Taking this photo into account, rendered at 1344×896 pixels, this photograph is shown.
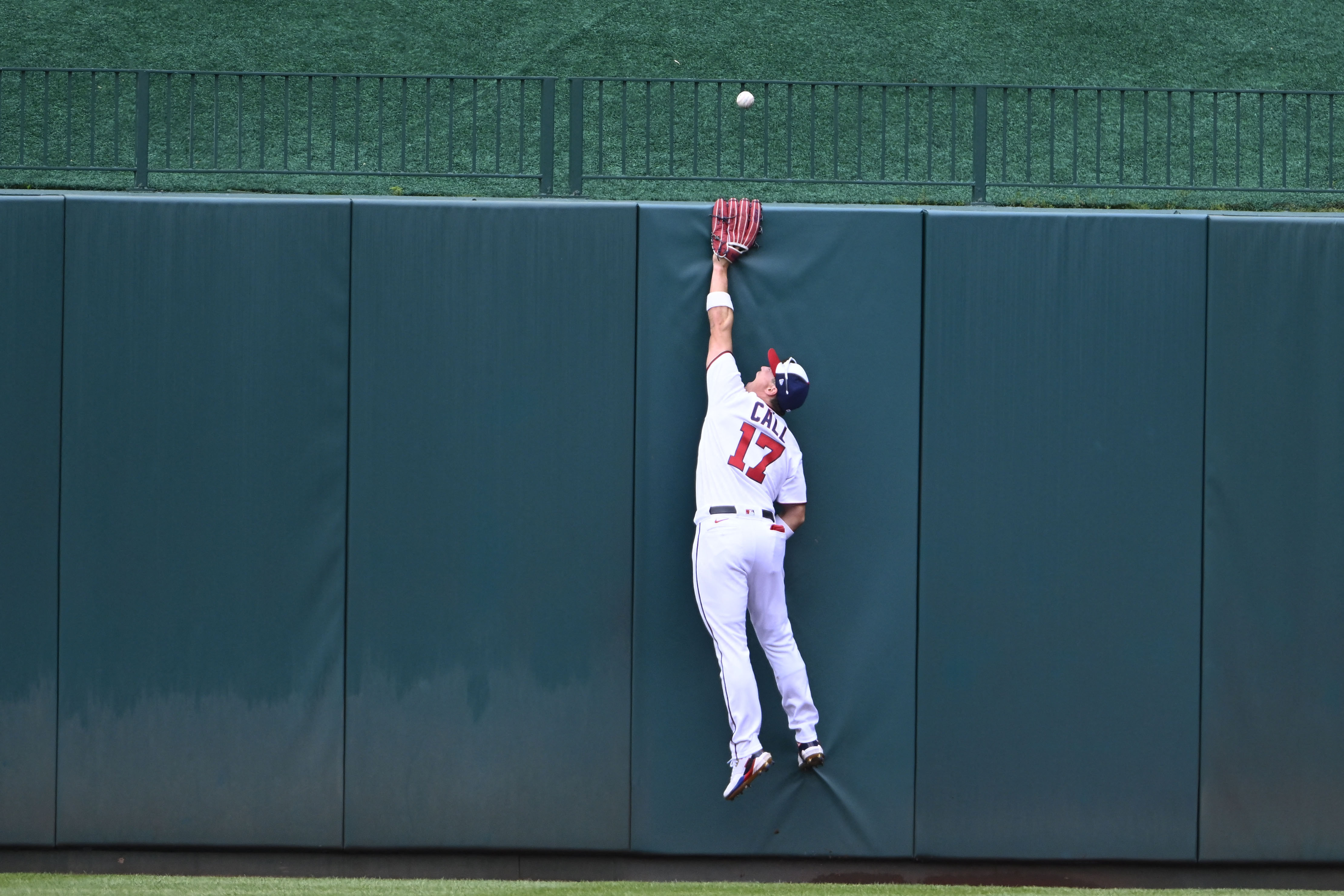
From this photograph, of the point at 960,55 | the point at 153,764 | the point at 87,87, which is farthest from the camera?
the point at 960,55

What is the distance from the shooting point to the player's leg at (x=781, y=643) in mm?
5172

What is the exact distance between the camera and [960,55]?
436 inches

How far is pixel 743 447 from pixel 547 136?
2.00m

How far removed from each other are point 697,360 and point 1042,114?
19.9ft

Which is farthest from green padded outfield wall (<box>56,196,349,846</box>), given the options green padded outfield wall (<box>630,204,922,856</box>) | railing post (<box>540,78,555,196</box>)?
green padded outfield wall (<box>630,204,922,856</box>)

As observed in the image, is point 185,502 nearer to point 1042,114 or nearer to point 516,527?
point 516,527

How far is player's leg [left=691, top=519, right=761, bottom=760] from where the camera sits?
5074 millimetres

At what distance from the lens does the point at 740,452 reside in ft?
16.8

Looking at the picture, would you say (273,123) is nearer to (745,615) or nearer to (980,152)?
(980,152)

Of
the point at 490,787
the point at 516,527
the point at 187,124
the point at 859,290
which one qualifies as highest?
the point at 187,124

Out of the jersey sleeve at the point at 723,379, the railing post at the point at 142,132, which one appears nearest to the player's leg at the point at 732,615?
the jersey sleeve at the point at 723,379

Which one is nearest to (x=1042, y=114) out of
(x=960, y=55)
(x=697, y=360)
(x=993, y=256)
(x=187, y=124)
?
(x=960, y=55)

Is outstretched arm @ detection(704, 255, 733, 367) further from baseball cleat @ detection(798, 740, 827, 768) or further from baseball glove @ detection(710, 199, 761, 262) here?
baseball cleat @ detection(798, 740, 827, 768)

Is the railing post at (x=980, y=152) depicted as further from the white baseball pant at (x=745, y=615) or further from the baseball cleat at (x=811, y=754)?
the baseball cleat at (x=811, y=754)
